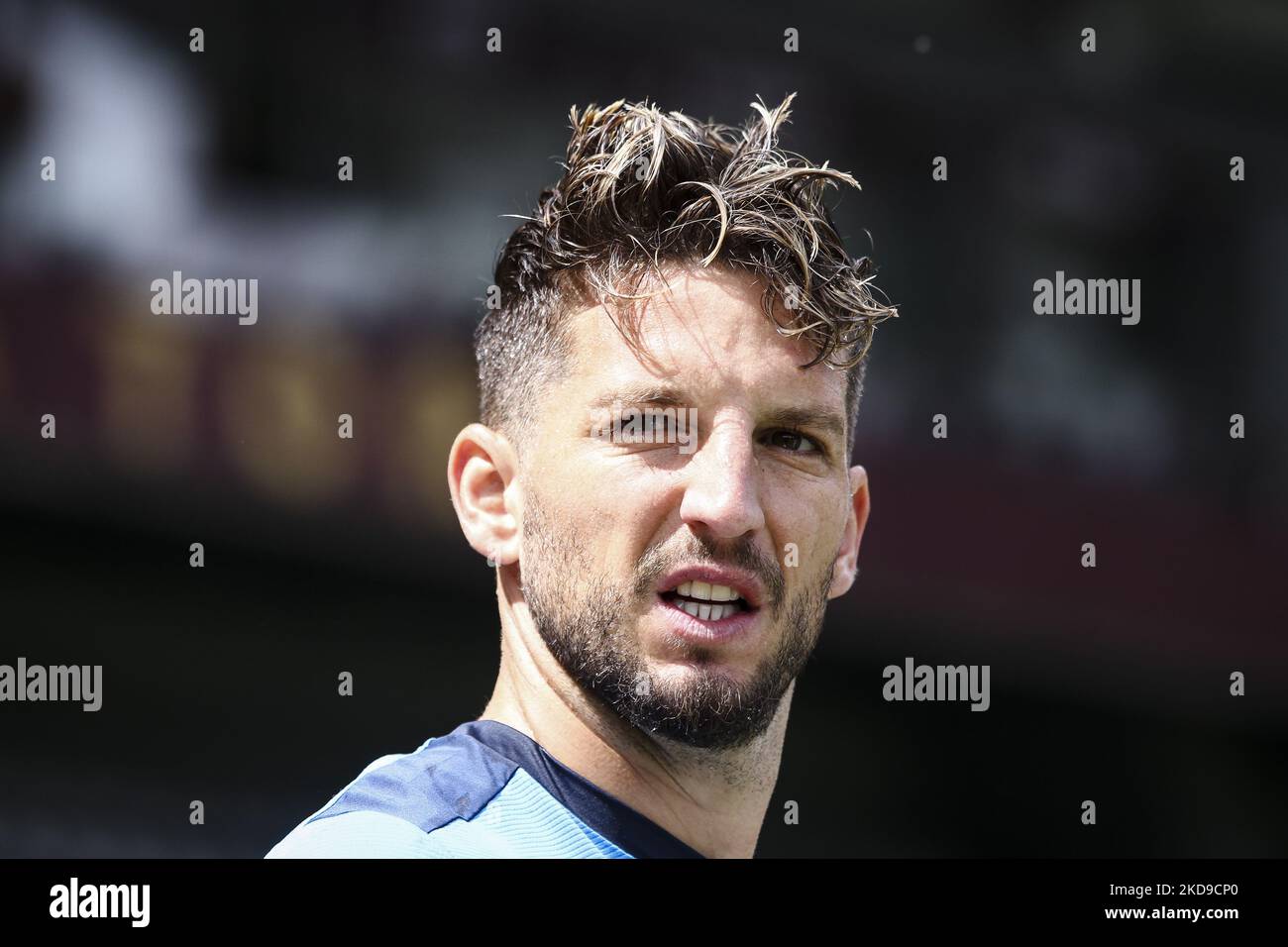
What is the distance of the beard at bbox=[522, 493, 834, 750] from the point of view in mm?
3072

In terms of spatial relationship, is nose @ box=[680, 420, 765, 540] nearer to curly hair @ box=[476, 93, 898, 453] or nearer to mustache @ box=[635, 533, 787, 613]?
mustache @ box=[635, 533, 787, 613]

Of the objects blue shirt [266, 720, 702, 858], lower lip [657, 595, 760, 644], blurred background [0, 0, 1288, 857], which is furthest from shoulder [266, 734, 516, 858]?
blurred background [0, 0, 1288, 857]

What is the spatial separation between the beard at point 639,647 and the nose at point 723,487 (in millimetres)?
48

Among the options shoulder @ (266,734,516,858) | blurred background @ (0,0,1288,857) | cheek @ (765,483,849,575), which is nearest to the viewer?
shoulder @ (266,734,516,858)

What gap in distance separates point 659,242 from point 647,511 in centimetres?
65

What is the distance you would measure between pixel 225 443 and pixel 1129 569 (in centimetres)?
610

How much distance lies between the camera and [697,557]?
3055 mm

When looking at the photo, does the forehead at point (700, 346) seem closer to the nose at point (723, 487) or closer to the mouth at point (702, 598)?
the nose at point (723, 487)

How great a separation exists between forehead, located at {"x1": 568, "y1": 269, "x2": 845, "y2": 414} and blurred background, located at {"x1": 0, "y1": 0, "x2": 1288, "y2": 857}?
5.71 meters

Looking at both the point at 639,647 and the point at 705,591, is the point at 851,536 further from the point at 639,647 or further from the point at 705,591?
the point at 639,647

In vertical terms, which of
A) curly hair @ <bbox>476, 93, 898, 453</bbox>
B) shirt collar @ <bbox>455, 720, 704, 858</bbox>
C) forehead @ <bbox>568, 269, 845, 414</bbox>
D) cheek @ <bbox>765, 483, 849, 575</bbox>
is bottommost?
shirt collar @ <bbox>455, 720, 704, 858</bbox>

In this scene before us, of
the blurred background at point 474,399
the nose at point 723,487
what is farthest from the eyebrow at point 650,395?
the blurred background at point 474,399

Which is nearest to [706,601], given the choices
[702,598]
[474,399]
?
[702,598]
